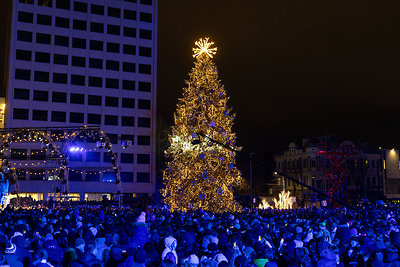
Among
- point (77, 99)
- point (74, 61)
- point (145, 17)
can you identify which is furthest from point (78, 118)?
point (145, 17)

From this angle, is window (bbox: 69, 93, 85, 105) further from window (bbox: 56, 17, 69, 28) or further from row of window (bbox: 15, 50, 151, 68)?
window (bbox: 56, 17, 69, 28)

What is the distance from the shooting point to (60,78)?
6600 centimetres

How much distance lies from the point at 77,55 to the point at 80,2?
22.7 feet

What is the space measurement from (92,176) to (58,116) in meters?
8.51

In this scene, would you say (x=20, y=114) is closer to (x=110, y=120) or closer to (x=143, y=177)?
(x=110, y=120)

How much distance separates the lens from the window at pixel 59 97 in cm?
6550

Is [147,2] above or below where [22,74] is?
above

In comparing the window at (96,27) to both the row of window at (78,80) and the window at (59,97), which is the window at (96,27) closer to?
the row of window at (78,80)

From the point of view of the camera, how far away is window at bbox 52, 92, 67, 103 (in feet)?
215

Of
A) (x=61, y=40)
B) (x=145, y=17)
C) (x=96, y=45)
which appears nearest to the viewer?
(x=61, y=40)

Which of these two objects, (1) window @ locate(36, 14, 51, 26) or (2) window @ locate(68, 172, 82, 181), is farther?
(1) window @ locate(36, 14, 51, 26)

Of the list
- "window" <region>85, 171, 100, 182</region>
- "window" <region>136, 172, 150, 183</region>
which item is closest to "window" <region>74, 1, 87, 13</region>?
"window" <region>85, 171, 100, 182</region>

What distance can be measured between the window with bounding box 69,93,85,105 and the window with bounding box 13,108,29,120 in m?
5.62

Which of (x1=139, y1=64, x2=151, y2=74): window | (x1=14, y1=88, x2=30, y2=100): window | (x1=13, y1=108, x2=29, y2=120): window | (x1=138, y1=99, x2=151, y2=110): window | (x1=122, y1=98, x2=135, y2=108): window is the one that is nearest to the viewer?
(x1=13, y1=108, x2=29, y2=120): window
